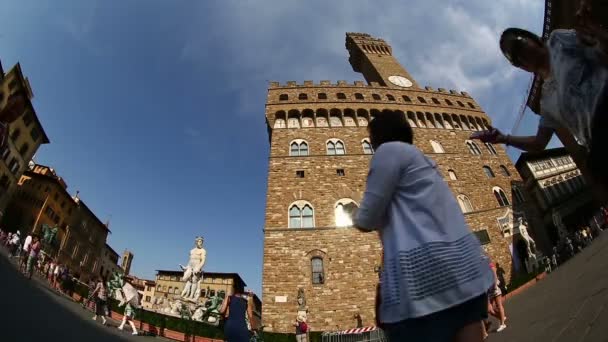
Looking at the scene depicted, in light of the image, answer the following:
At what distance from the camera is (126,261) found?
7306cm

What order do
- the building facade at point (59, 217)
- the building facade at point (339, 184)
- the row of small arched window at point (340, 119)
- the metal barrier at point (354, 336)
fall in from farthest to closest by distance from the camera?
the building facade at point (59, 217), the row of small arched window at point (340, 119), the building facade at point (339, 184), the metal barrier at point (354, 336)

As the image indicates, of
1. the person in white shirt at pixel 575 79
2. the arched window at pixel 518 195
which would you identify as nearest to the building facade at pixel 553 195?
the arched window at pixel 518 195

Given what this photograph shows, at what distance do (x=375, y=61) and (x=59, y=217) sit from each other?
4626cm

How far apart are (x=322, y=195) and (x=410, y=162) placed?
58.0 feet

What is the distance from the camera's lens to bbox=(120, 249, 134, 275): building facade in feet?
237

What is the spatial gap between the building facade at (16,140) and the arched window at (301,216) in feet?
106

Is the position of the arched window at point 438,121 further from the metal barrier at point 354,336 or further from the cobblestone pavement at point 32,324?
the cobblestone pavement at point 32,324

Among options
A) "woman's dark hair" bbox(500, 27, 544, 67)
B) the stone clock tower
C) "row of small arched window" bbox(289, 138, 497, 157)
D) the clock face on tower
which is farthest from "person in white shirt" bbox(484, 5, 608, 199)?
the clock face on tower

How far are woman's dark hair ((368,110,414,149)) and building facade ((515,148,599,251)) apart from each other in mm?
23417

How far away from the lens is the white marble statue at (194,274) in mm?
11359

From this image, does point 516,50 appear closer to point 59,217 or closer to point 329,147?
point 329,147

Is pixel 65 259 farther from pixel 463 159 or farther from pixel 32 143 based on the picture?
pixel 463 159

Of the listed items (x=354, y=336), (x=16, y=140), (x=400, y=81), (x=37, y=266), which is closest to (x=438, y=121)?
(x=400, y=81)

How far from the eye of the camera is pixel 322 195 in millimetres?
19125
